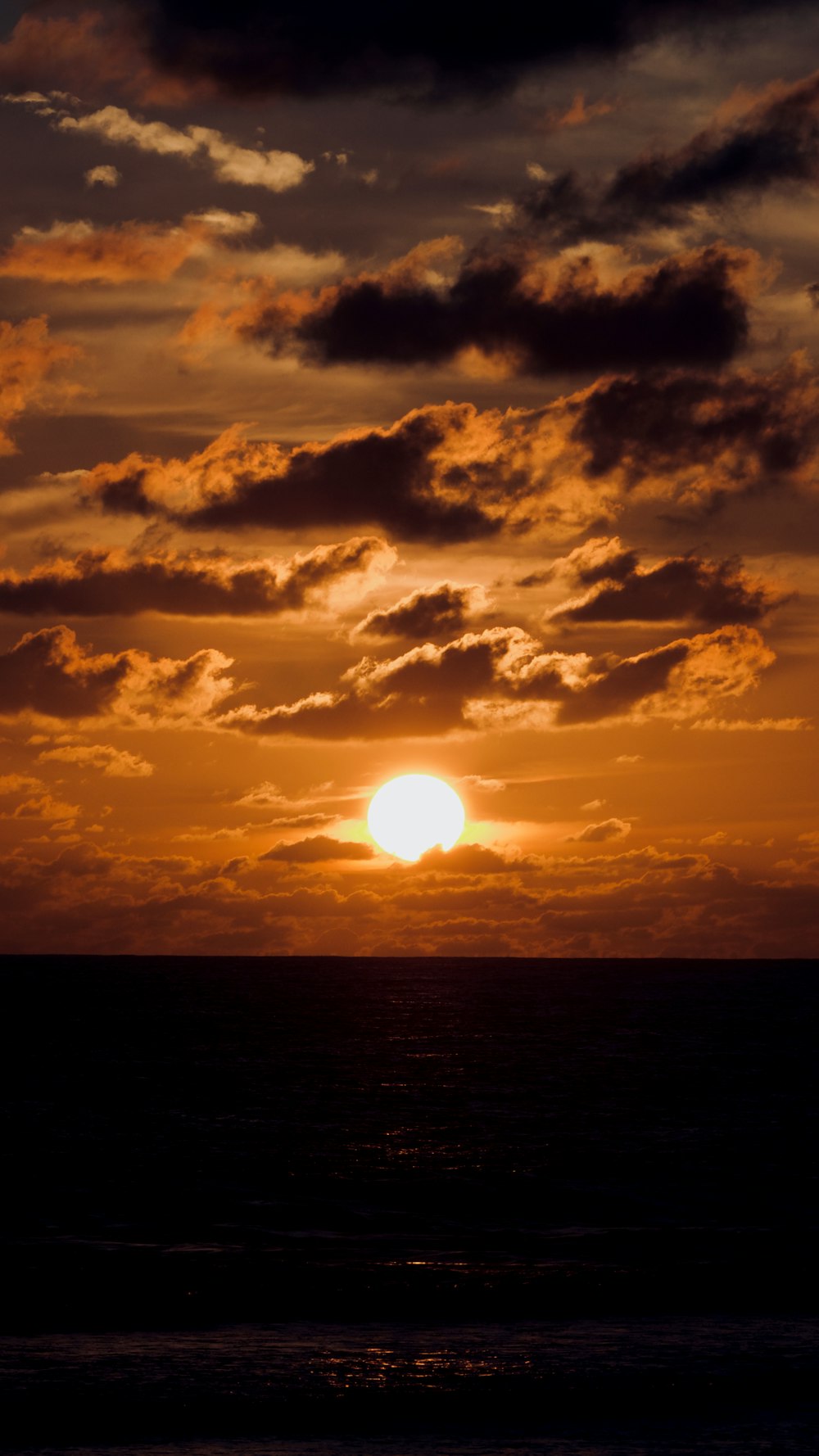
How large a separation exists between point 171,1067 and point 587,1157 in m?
56.3

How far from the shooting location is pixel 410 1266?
3925cm

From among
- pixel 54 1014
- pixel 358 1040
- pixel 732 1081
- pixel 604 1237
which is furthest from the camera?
pixel 54 1014

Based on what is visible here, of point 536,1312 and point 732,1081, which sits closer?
point 536,1312

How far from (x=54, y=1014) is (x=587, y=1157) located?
5184 inches

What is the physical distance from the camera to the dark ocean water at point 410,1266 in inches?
957

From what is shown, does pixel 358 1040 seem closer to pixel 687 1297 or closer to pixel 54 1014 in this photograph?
pixel 54 1014

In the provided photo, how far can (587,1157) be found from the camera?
6141cm

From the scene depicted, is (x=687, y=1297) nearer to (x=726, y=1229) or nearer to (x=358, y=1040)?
(x=726, y=1229)

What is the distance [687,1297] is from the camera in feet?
116

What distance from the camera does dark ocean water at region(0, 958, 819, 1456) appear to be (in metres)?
24.3

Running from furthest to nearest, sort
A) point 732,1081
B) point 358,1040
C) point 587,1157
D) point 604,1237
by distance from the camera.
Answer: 1. point 358,1040
2. point 732,1081
3. point 587,1157
4. point 604,1237

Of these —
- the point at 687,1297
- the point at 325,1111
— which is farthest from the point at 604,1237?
the point at 325,1111

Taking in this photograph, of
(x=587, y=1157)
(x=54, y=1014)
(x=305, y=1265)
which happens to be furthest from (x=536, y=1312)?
(x=54, y=1014)

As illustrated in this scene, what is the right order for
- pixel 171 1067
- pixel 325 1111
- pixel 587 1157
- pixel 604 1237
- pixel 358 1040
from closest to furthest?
pixel 604 1237 → pixel 587 1157 → pixel 325 1111 → pixel 171 1067 → pixel 358 1040
